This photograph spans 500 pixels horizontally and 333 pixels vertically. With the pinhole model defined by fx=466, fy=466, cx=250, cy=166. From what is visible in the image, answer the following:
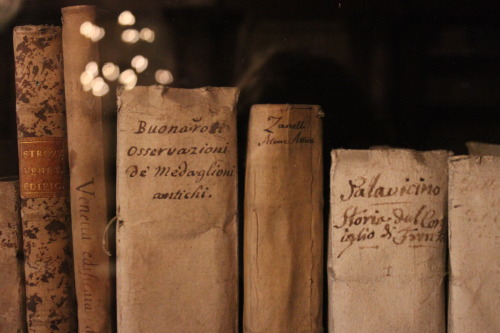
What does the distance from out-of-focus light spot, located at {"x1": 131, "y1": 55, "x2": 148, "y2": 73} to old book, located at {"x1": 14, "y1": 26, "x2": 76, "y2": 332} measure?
0.11 metres

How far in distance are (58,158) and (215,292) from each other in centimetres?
31

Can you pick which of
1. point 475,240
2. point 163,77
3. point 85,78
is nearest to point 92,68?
point 85,78

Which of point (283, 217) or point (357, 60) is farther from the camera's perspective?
point (357, 60)

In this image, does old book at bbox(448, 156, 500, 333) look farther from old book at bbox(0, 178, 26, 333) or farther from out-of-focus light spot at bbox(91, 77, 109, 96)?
old book at bbox(0, 178, 26, 333)

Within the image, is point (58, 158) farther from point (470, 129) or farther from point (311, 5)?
point (470, 129)

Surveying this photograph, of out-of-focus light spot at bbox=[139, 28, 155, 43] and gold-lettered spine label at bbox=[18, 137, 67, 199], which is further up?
out-of-focus light spot at bbox=[139, 28, 155, 43]

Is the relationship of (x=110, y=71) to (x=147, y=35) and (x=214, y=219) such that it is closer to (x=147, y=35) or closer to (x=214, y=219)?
(x=147, y=35)

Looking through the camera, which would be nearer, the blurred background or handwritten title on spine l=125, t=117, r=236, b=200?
handwritten title on spine l=125, t=117, r=236, b=200

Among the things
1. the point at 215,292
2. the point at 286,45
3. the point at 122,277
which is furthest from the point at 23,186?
the point at 286,45

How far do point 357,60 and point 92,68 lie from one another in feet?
Answer: 1.39

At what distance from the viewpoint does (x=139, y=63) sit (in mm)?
755

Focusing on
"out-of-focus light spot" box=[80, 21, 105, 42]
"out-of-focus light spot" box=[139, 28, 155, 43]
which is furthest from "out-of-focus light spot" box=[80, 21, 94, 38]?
"out-of-focus light spot" box=[139, 28, 155, 43]

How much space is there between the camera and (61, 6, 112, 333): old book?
67 cm

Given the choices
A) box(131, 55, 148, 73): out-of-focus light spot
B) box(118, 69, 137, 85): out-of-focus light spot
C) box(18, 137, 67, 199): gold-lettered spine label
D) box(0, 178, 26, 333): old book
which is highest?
box(131, 55, 148, 73): out-of-focus light spot
